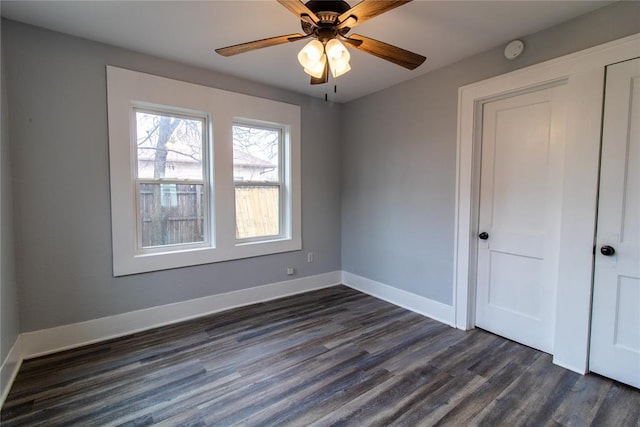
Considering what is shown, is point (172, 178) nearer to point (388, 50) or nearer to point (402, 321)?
point (388, 50)

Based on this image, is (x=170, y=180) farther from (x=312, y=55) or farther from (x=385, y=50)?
(x=385, y=50)

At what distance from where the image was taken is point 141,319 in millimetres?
2787

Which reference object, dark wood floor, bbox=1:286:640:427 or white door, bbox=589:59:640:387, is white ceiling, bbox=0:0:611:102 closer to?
white door, bbox=589:59:640:387

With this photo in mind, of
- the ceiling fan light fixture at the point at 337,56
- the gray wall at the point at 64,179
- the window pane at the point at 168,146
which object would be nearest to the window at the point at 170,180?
the window pane at the point at 168,146

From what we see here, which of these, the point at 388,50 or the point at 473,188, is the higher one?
the point at 388,50

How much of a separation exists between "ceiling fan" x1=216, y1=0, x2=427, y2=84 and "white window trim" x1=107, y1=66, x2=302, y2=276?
1267 mm

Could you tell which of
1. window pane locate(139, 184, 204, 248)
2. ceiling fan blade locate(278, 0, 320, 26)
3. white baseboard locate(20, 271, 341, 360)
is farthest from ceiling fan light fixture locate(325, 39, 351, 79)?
white baseboard locate(20, 271, 341, 360)

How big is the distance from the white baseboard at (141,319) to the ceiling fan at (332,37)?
2.43m

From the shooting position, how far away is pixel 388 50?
1786 mm

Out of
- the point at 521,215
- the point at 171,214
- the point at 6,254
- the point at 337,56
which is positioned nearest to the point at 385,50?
the point at 337,56

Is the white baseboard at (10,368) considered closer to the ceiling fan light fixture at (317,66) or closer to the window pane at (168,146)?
the window pane at (168,146)

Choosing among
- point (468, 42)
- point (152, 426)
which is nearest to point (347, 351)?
point (152, 426)

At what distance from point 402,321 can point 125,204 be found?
2.89 m

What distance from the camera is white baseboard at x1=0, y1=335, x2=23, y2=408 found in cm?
186
